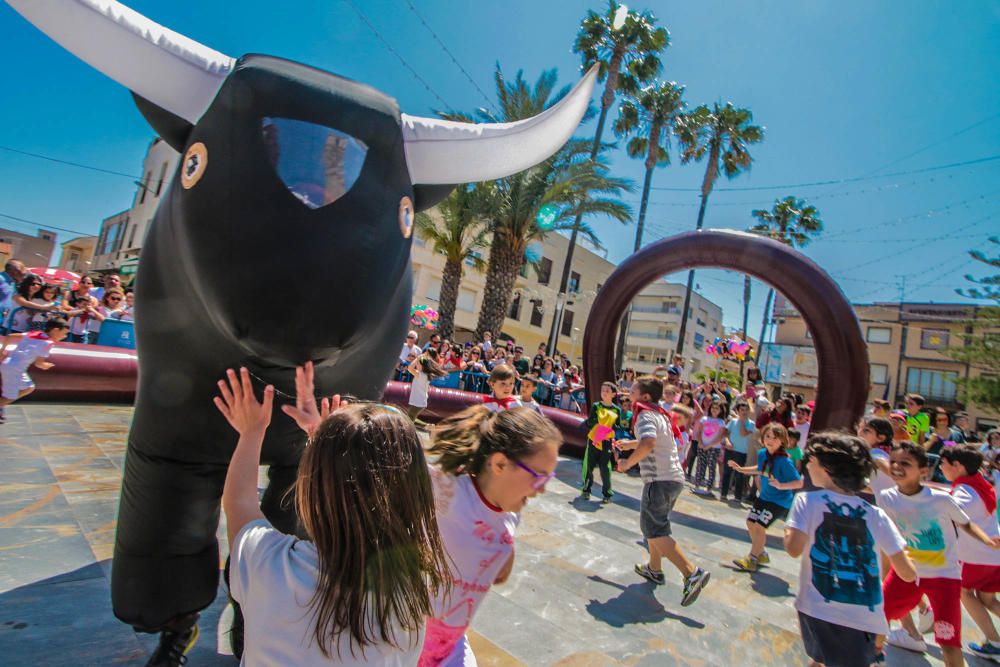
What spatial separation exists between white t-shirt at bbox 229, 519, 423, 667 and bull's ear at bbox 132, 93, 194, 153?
1391mm

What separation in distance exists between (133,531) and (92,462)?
12.1ft

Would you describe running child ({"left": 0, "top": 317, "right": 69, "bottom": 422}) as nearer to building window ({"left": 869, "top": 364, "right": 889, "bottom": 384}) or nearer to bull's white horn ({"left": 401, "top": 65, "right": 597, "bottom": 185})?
bull's white horn ({"left": 401, "top": 65, "right": 597, "bottom": 185})

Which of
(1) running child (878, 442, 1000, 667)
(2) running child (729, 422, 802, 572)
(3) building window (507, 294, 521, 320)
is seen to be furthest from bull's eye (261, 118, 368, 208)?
(3) building window (507, 294, 521, 320)

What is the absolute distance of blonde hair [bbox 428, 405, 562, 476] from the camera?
1557mm

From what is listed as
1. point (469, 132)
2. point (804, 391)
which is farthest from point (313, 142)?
point (804, 391)

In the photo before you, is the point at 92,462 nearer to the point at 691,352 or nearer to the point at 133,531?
the point at 133,531

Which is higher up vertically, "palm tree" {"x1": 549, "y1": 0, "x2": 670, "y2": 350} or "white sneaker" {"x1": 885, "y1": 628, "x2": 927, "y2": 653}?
"palm tree" {"x1": 549, "y1": 0, "x2": 670, "y2": 350}

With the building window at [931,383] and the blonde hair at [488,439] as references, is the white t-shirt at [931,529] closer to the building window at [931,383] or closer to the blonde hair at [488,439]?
the blonde hair at [488,439]

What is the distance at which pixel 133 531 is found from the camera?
1654 mm

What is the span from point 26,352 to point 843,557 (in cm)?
745

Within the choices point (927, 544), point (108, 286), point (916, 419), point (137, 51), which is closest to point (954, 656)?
point (927, 544)

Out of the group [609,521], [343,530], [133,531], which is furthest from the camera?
[609,521]

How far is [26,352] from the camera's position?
225 inches

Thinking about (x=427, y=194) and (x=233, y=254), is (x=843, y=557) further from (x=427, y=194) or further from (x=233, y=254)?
(x=233, y=254)
